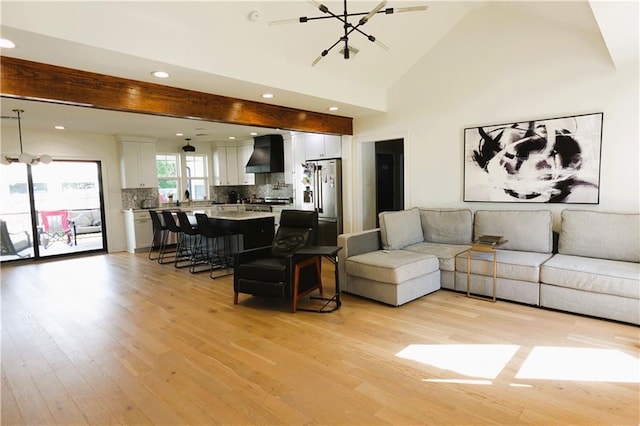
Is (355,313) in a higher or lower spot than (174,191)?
lower

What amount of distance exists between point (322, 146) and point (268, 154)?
1702 millimetres

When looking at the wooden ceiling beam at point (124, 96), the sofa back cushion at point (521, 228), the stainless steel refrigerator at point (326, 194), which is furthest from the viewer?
the stainless steel refrigerator at point (326, 194)

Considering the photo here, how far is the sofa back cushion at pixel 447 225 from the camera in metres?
4.65

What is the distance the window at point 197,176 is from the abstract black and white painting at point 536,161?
21.1 feet

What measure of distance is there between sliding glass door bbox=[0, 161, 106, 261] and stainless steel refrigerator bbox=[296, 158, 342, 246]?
4500 mm

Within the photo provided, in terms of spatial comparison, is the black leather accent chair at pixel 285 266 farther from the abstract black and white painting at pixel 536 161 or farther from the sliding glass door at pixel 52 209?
the sliding glass door at pixel 52 209

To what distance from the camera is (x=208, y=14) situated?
3.19m

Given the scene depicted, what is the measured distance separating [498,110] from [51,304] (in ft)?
19.4

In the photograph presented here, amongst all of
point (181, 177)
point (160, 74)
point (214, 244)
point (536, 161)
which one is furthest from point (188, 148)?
point (536, 161)

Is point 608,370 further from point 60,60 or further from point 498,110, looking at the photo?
point 60,60

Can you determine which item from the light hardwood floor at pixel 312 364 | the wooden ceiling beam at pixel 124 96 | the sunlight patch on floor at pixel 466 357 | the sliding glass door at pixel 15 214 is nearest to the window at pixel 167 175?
the sliding glass door at pixel 15 214

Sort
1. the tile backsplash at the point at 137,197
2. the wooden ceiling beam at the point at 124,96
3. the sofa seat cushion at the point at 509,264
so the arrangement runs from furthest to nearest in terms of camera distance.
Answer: the tile backsplash at the point at 137,197
the sofa seat cushion at the point at 509,264
the wooden ceiling beam at the point at 124,96

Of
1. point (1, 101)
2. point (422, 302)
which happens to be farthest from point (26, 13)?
point (422, 302)

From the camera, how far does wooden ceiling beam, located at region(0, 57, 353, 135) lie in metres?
2.95
